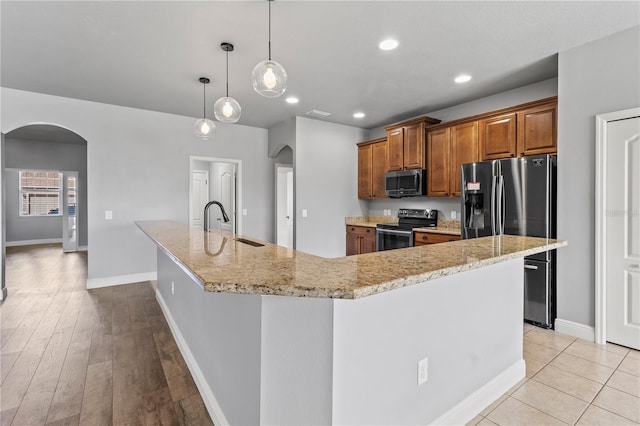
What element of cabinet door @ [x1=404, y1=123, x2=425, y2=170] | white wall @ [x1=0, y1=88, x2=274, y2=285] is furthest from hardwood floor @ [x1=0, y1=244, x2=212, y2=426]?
cabinet door @ [x1=404, y1=123, x2=425, y2=170]

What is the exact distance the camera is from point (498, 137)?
3.79 meters

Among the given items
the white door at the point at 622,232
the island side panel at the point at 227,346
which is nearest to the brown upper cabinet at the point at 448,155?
the white door at the point at 622,232

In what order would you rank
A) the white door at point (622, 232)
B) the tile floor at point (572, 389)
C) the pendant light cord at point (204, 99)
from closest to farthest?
the tile floor at point (572, 389), the white door at point (622, 232), the pendant light cord at point (204, 99)

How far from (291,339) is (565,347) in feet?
8.75

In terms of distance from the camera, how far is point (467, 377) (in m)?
1.78

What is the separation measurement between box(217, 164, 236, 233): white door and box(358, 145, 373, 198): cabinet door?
7.41 feet

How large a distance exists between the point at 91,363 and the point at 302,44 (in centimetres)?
305

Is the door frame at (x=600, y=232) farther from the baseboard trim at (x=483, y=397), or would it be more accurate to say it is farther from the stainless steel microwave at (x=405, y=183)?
the stainless steel microwave at (x=405, y=183)

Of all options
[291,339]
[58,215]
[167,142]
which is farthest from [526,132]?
[58,215]

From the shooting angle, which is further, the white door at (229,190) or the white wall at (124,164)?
the white door at (229,190)

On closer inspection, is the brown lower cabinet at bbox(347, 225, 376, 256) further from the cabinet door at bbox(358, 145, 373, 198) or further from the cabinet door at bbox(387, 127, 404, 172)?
the cabinet door at bbox(387, 127, 404, 172)

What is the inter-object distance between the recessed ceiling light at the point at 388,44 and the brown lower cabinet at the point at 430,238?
2.37 meters

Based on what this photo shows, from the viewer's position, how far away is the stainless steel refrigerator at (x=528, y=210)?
3059mm

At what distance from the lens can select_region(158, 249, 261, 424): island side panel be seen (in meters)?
1.32
